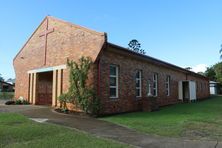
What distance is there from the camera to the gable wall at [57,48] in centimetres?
1290

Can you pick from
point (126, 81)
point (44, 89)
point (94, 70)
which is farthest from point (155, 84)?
point (44, 89)

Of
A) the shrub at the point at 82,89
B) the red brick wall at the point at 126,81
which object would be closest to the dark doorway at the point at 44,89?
the shrub at the point at 82,89

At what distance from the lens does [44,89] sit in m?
18.5

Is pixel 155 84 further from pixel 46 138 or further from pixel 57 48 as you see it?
pixel 46 138

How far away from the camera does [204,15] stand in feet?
47.2

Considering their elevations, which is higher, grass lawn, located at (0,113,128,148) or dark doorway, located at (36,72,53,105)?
dark doorway, located at (36,72,53,105)

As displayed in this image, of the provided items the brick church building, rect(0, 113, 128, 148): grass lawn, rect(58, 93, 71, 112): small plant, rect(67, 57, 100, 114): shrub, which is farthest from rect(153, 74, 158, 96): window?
rect(0, 113, 128, 148): grass lawn

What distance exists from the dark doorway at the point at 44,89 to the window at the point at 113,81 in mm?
6807

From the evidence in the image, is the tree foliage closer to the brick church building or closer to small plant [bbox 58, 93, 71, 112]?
small plant [bbox 58, 93, 71, 112]

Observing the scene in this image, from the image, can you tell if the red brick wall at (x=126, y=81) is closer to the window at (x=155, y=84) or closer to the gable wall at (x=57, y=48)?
the window at (x=155, y=84)

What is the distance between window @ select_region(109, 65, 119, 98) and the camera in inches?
526

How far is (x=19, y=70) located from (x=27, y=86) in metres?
2.27

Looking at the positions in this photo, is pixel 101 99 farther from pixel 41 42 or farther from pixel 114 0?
pixel 41 42

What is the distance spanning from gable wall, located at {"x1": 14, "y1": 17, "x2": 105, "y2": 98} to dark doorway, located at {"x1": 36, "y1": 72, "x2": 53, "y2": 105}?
1134mm
